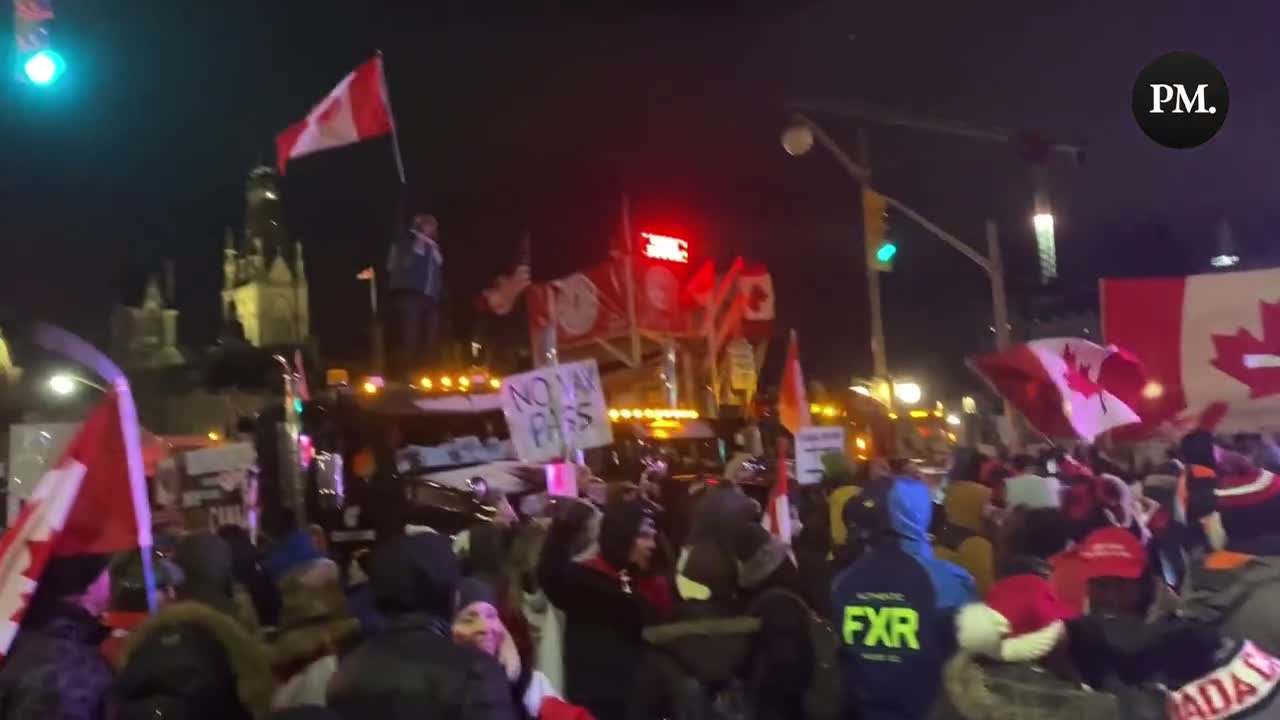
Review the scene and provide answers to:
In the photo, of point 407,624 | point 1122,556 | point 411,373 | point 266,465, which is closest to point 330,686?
point 407,624

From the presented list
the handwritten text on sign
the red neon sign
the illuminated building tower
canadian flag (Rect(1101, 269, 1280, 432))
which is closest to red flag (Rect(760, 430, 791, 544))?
the handwritten text on sign

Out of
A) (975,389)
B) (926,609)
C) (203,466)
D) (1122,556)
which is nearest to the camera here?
(1122,556)

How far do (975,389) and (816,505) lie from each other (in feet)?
114

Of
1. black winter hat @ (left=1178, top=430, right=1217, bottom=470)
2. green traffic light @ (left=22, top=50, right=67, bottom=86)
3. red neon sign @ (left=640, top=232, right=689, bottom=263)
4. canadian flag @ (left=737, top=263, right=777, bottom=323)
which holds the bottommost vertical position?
black winter hat @ (left=1178, top=430, right=1217, bottom=470)

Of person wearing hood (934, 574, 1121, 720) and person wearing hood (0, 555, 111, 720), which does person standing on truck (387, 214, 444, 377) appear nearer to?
person wearing hood (0, 555, 111, 720)

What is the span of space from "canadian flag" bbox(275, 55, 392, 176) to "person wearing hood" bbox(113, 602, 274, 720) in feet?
31.0

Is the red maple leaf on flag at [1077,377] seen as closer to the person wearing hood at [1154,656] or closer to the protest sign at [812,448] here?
the protest sign at [812,448]

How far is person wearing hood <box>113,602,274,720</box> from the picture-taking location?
12.4ft

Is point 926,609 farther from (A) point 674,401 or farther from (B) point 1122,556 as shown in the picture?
(A) point 674,401

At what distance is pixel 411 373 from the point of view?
12953mm

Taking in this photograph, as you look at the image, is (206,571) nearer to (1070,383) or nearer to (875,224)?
(1070,383)

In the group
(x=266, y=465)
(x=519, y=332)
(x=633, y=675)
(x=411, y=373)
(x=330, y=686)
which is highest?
(x=519, y=332)

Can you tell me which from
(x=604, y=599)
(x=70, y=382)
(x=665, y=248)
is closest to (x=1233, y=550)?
(x=604, y=599)

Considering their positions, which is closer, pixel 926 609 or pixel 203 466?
pixel 926 609
